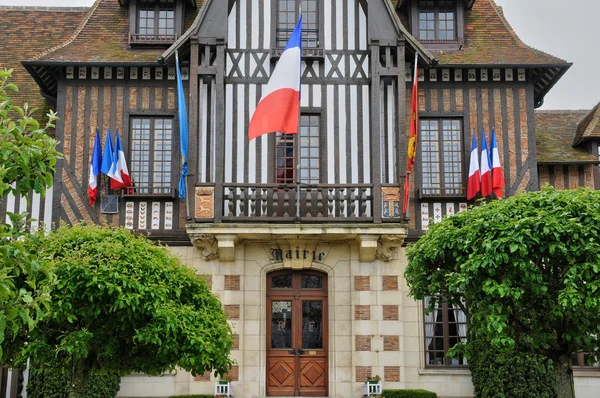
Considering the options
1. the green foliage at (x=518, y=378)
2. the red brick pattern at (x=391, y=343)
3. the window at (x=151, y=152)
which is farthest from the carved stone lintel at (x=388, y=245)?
the window at (x=151, y=152)

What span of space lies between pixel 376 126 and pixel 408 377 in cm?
560

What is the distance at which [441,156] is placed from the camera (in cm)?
1970

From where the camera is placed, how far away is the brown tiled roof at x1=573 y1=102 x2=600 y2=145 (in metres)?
20.8

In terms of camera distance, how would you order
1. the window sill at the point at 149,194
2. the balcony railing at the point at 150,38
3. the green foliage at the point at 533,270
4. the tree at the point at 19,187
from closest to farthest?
1. the tree at the point at 19,187
2. the green foliage at the point at 533,270
3. the window sill at the point at 149,194
4. the balcony railing at the point at 150,38

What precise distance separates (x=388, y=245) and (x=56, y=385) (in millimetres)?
7567

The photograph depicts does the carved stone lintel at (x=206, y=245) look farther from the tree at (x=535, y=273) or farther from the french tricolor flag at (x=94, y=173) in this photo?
the tree at (x=535, y=273)

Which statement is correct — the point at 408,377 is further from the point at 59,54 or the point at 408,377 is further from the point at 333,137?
the point at 59,54

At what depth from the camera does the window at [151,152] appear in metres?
19.4

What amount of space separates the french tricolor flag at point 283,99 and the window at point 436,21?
13.4 ft

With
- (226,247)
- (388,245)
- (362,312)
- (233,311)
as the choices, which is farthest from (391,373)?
(226,247)

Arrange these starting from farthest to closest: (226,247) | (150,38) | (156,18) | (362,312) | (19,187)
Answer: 1. (156,18)
2. (150,38)
3. (362,312)
4. (226,247)
5. (19,187)

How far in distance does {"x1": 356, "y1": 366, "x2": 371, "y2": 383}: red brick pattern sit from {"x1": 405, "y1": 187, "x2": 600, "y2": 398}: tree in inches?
189

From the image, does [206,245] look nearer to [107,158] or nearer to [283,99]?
[107,158]

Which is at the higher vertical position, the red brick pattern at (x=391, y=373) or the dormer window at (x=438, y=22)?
the dormer window at (x=438, y=22)
